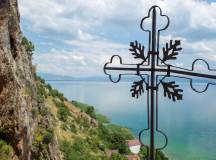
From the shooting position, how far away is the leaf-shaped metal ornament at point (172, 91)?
3294mm

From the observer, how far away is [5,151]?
1639cm

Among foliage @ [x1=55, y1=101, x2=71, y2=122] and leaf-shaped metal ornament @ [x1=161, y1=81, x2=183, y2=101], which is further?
foliage @ [x1=55, y1=101, x2=71, y2=122]

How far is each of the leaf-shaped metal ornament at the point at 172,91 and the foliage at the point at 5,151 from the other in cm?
1326

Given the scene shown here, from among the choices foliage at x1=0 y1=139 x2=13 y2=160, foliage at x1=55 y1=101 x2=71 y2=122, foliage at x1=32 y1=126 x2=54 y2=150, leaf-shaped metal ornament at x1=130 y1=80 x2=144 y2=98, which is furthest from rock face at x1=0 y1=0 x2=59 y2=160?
foliage at x1=55 y1=101 x2=71 y2=122

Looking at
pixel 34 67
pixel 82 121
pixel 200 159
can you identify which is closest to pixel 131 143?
pixel 200 159

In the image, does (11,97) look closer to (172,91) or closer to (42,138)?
(42,138)

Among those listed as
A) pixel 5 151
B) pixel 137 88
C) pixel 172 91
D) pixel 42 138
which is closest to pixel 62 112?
pixel 42 138

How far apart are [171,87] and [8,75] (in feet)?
46.9

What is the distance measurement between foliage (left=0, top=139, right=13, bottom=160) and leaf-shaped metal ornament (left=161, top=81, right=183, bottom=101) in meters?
13.3

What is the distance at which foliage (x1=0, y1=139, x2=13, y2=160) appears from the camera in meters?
16.0

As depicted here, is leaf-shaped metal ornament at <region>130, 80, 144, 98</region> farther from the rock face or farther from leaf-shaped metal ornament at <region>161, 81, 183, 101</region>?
the rock face

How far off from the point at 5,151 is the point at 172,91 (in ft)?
45.7

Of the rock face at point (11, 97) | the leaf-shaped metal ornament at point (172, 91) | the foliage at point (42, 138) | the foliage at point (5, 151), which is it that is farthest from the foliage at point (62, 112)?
the leaf-shaped metal ornament at point (172, 91)

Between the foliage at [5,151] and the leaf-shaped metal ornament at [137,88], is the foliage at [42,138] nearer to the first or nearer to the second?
the foliage at [5,151]
